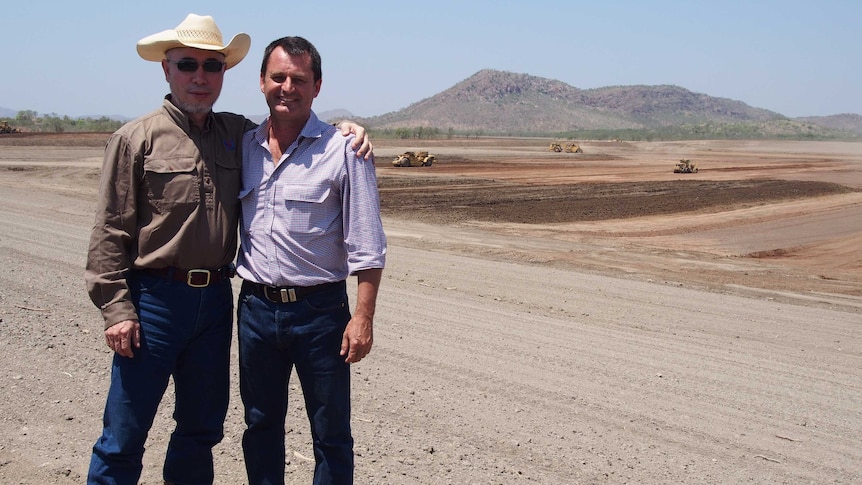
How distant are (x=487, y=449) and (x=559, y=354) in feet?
8.41

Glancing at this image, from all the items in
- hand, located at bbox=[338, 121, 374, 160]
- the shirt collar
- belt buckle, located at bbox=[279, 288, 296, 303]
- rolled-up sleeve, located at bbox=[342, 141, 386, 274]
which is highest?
the shirt collar

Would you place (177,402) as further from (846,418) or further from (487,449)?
(846,418)

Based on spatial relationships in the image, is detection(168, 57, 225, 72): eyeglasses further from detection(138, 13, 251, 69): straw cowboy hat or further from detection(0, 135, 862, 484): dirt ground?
detection(0, 135, 862, 484): dirt ground

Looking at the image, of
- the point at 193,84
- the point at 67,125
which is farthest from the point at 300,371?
the point at 67,125

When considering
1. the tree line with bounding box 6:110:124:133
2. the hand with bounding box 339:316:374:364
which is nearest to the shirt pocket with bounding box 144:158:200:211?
the hand with bounding box 339:316:374:364

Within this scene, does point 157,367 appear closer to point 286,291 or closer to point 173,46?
point 286,291

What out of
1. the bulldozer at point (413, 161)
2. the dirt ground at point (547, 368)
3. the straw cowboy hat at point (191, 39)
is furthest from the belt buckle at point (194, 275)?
the bulldozer at point (413, 161)

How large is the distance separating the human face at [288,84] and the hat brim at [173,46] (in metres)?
0.25

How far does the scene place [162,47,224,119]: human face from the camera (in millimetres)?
3576

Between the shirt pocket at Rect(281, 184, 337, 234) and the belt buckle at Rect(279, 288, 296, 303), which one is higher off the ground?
the shirt pocket at Rect(281, 184, 337, 234)

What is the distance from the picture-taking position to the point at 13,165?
35.6 metres

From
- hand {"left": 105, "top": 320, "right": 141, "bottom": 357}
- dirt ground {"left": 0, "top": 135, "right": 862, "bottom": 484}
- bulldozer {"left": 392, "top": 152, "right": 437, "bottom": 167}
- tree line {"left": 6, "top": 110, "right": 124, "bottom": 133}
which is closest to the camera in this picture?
hand {"left": 105, "top": 320, "right": 141, "bottom": 357}

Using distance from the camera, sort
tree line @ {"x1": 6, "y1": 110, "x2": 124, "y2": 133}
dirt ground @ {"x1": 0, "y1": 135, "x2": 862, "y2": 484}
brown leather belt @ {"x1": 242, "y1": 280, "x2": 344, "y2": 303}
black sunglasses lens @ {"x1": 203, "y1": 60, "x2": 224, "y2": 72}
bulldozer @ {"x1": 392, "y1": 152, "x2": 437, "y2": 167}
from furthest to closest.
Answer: tree line @ {"x1": 6, "y1": 110, "x2": 124, "y2": 133} → bulldozer @ {"x1": 392, "y1": 152, "x2": 437, "y2": 167} → dirt ground @ {"x1": 0, "y1": 135, "x2": 862, "y2": 484} → black sunglasses lens @ {"x1": 203, "y1": 60, "x2": 224, "y2": 72} → brown leather belt @ {"x1": 242, "y1": 280, "x2": 344, "y2": 303}

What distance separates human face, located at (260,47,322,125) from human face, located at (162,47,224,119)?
27 cm
